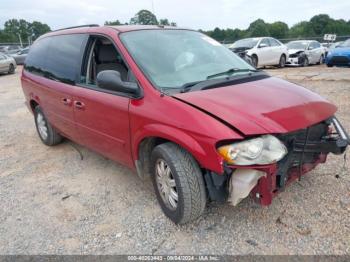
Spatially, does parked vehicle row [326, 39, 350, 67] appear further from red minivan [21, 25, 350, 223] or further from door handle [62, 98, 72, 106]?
door handle [62, 98, 72, 106]

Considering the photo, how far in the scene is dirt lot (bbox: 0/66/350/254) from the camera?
2.71m

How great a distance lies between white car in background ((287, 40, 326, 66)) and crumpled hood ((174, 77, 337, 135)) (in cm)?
1428

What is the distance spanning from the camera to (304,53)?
Result: 642 inches

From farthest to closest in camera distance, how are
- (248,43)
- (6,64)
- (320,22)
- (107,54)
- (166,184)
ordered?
(320,22) < (6,64) < (248,43) < (107,54) < (166,184)

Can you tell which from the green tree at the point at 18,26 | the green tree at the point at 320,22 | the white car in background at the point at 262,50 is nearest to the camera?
the white car in background at the point at 262,50

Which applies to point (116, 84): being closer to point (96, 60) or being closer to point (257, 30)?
point (96, 60)

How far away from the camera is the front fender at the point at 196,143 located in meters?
2.44

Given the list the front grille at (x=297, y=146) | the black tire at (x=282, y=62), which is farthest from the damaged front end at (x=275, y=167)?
the black tire at (x=282, y=62)

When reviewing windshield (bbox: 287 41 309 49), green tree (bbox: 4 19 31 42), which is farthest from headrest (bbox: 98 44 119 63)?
green tree (bbox: 4 19 31 42)

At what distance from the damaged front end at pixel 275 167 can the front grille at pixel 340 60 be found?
10.9m

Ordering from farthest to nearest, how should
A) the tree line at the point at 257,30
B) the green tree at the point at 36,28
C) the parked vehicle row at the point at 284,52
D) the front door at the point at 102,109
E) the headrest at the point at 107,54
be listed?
the green tree at the point at 36,28 < the tree line at the point at 257,30 < the parked vehicle row at the point at 284,52 < the headrest at the point at 107,54 < the front door at the point at 102,109

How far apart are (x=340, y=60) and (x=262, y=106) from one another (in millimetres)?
11670

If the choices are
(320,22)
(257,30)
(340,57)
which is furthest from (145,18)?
(320,22)

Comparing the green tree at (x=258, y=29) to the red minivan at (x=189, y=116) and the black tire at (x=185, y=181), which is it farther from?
the black tire at (x=185, y=181)
